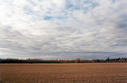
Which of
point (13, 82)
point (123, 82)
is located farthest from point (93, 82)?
point (13, 82)

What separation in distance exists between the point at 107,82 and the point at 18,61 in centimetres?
13702

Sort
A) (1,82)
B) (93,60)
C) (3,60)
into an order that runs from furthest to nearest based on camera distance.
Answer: (93,60) < (3,60) < (1,82)

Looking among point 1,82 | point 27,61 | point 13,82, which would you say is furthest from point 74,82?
point 27,61

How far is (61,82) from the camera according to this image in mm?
18578

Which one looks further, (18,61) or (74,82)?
(18,61)

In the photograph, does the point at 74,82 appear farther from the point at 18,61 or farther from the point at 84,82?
the point at 18,61

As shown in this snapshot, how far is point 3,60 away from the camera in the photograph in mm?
142000

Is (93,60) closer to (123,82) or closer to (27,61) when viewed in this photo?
(27,61)

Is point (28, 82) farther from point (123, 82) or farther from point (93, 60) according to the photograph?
point (93, 60)

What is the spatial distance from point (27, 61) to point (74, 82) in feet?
433

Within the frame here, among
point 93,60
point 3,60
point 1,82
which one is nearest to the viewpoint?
point 1,82

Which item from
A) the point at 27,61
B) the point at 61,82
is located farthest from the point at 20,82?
the point at 27,61

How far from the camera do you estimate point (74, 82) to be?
18500mm

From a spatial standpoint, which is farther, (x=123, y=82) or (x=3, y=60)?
(x=3, y=60)
